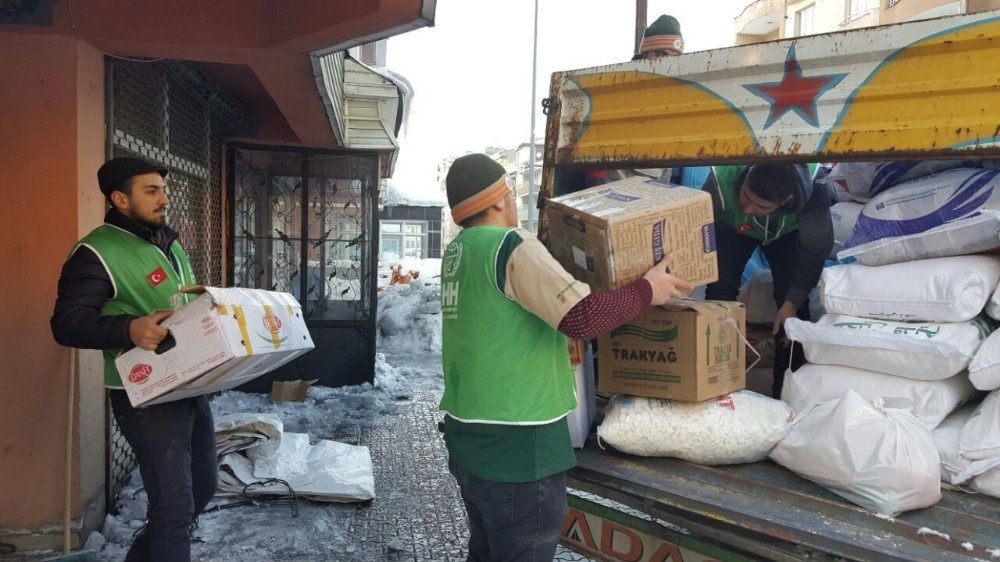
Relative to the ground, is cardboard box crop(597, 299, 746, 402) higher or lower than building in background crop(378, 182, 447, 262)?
lower

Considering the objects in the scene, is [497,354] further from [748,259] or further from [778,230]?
[748,259]

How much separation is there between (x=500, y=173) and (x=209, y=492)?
2030 mm

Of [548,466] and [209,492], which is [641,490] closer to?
[548,466]

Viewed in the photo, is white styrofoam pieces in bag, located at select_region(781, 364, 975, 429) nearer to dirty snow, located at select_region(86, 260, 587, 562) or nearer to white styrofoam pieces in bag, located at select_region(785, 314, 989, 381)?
white styrofoam pieces in bag, located at select_region(785, 314, 989, 381)

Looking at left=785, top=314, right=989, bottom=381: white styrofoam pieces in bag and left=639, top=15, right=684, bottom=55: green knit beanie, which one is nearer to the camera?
left=785, top=314, right=989, bottom=381: white styrofoam pieces in bag

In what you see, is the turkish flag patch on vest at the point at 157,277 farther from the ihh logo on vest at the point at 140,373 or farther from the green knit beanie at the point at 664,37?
the green knit beanie at the point at 664,37

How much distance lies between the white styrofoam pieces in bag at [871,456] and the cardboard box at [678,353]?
1.21 ft

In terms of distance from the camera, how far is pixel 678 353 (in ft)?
7.89

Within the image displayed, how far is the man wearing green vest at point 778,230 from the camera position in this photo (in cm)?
296

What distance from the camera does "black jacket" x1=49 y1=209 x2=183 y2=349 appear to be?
2381 mm

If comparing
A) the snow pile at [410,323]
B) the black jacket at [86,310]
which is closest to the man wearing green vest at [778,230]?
the black jacket at [86,310]

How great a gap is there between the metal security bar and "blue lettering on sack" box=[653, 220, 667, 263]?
3077 millimetres

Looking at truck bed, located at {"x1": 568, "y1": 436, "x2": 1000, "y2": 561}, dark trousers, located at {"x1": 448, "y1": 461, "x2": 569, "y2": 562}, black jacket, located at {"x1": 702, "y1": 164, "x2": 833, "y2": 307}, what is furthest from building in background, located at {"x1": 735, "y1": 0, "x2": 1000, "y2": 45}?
dark trousers, located at {"x1": 448, "y1": 461, "x2": 569, "y2": 562}

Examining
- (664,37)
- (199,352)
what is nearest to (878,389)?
(199,352)
